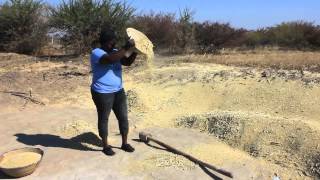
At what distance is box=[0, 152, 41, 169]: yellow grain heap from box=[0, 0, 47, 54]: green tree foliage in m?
13.7

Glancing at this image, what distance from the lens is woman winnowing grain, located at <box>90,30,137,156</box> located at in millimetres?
5637

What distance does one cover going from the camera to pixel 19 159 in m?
5.91

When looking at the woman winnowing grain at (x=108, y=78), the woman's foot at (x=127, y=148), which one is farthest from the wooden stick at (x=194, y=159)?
the woman winnowing grain at (x=108, y=78)

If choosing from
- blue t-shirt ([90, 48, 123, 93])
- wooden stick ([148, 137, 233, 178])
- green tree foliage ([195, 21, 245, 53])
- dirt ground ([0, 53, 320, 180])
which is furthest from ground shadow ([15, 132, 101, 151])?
green tree foliage ([195, 21, 245, 53])

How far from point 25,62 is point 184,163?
10020mm

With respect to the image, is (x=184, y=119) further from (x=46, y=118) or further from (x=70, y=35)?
(x=70, y=35)

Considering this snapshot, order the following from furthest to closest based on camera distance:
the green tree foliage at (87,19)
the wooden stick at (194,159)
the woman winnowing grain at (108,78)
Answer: the green tree foliage at (87,19), the woman winnowing grain at (108,78), the wooden stick at (194,159)

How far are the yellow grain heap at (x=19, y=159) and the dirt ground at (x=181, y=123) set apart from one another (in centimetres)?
13

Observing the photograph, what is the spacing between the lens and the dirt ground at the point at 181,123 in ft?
19.1

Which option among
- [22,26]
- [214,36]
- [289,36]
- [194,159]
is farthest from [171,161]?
[289,36]

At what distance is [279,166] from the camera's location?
19.4 ft

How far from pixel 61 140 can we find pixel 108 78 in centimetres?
154

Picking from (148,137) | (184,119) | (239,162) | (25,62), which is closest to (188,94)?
(184,119)

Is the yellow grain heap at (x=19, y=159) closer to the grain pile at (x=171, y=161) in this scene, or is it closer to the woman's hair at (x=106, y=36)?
the grain pile at (x=171, y=161)
